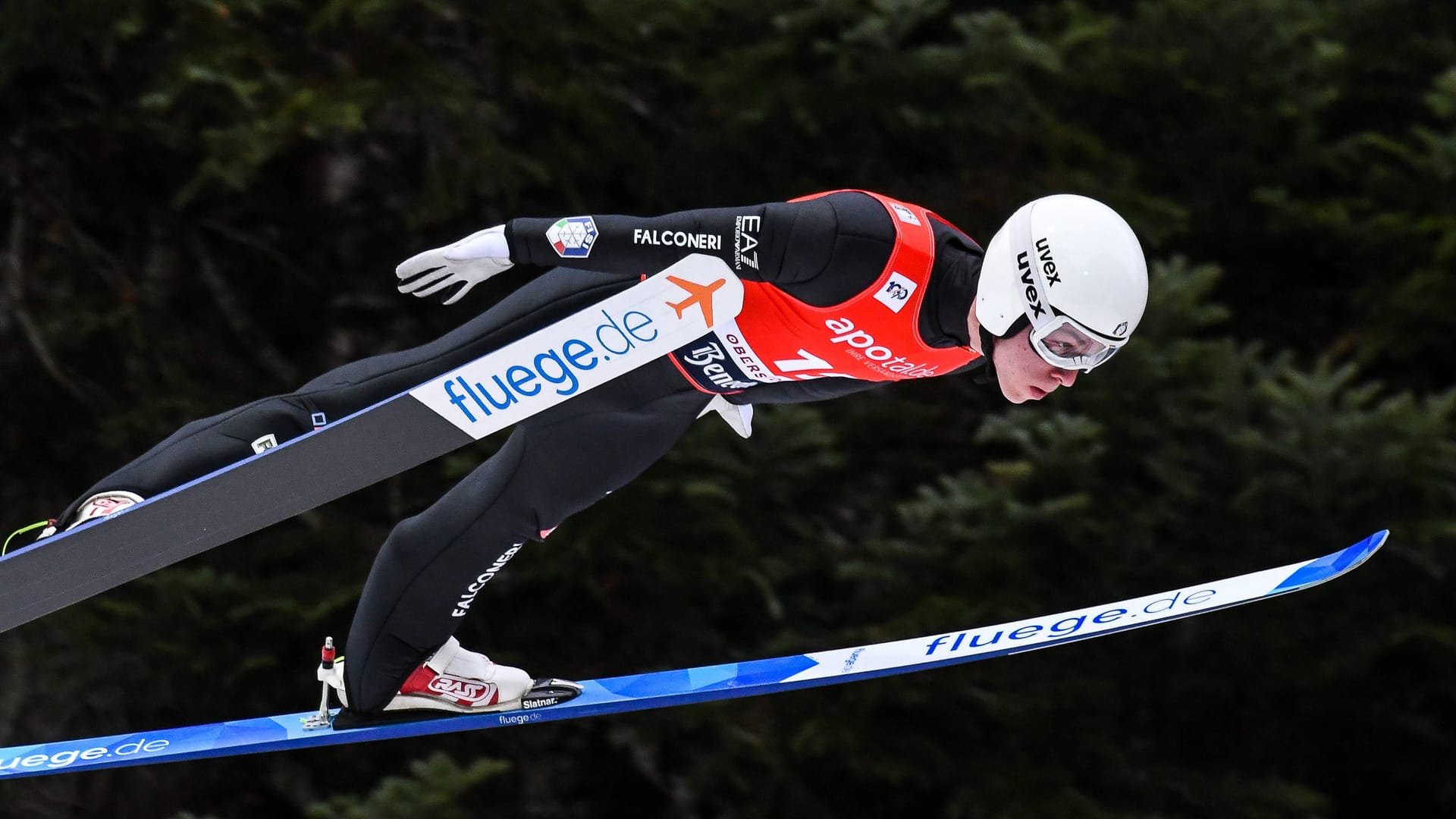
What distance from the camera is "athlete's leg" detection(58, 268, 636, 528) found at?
2.92m

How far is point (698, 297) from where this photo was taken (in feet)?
9.05

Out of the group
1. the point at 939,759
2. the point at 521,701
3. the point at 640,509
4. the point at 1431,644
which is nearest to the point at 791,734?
the point at 939,759

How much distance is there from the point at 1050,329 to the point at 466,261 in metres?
1.03

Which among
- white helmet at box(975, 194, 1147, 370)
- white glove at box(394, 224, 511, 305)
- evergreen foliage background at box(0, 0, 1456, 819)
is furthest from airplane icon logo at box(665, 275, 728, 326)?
evergreen foliage background at box(0, 0, 1456, 819)

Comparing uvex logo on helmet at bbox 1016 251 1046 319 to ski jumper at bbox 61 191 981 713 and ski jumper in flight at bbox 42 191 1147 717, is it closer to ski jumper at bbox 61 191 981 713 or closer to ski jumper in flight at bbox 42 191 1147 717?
ski jumper in flight at bbox 42 191 1147 717

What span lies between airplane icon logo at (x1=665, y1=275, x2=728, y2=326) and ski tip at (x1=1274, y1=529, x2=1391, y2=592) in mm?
1302

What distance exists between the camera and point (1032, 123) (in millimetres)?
4969

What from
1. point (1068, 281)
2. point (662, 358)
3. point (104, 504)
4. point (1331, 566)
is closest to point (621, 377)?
point (662, 358)

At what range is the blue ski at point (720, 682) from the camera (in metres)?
3.18

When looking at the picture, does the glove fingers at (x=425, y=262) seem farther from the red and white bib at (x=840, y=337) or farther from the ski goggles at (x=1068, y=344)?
the ski goggles at (x=1068, y=344)

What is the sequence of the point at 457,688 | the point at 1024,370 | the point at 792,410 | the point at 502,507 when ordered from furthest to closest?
the point at 792,410 → the point at 457,688 → the point at 502,507 → the point at 1024,370

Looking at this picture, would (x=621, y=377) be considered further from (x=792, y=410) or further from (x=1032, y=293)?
(x=792, y=410)

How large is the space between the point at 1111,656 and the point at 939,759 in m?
0.75

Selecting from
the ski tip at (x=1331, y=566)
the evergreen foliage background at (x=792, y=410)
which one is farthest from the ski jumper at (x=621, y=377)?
the evergreen foliage background at (x=792, y=410)
